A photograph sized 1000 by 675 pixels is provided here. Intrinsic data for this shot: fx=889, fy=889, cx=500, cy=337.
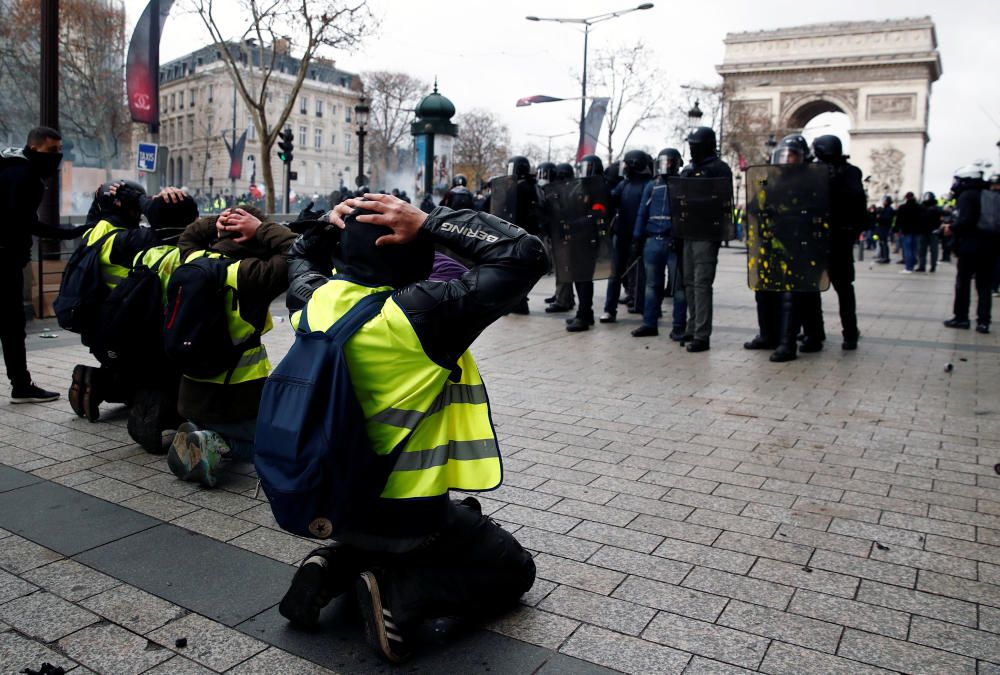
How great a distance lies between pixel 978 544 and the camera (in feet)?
12.5

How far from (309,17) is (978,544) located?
23.4m

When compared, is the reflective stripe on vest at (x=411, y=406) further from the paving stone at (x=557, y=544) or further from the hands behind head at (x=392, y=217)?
the paving stone at (x=557, y=544)

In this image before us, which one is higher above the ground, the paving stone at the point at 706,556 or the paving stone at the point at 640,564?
the paving stone at the point at 706,556

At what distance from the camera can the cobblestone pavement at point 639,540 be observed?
2.83 m

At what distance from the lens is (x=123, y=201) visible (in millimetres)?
5555

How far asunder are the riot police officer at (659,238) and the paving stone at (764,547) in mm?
5902

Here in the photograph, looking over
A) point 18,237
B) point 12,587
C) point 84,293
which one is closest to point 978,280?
point 84,293

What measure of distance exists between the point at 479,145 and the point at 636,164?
57.8 meters

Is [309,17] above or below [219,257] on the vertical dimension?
above

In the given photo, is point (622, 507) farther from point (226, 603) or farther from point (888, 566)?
point (226, 603)

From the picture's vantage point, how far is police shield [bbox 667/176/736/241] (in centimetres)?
881

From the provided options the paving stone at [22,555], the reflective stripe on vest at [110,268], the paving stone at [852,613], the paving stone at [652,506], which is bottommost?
the paving stone at [22,555]

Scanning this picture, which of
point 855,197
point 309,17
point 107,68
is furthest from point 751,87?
point 855,197

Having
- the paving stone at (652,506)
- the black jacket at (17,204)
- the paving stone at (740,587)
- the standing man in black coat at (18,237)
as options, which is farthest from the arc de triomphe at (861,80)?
the paving stone at (740,587)
